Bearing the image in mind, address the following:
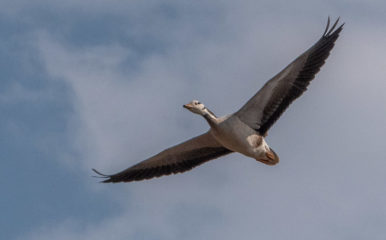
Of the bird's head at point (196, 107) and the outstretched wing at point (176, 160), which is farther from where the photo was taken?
the outstretched wing at point (176, 160)

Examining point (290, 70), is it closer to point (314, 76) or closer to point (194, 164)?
point (314, 76)

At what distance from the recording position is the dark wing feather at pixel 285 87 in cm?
2328

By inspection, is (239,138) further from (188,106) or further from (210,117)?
(188,106)

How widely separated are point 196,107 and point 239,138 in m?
1.27

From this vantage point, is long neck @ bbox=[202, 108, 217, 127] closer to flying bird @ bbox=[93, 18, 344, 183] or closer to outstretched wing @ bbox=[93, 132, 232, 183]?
flying bird @ bbox=[93, 18, 344, 183]

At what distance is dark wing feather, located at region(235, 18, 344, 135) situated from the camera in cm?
2328

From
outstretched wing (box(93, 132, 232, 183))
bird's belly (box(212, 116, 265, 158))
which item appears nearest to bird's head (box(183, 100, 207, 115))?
bird's belly (box(212, 116, 265, 158))

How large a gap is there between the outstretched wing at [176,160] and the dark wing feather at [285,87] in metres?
1.44

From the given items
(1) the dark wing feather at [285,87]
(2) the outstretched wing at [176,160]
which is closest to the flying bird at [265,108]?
(1) the dark wing feather at [285,87]

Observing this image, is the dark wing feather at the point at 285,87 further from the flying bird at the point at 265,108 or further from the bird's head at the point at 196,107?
the bird's head at the point at 196,107

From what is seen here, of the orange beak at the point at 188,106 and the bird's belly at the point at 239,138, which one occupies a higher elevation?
the orange beak at the point at 188,106

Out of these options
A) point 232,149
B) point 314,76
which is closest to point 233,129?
point 232,149

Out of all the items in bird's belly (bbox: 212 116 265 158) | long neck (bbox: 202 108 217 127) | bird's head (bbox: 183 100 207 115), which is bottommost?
bird's belly (bbox: 212 116 265 158)

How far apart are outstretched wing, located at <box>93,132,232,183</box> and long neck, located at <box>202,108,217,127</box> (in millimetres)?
1223
